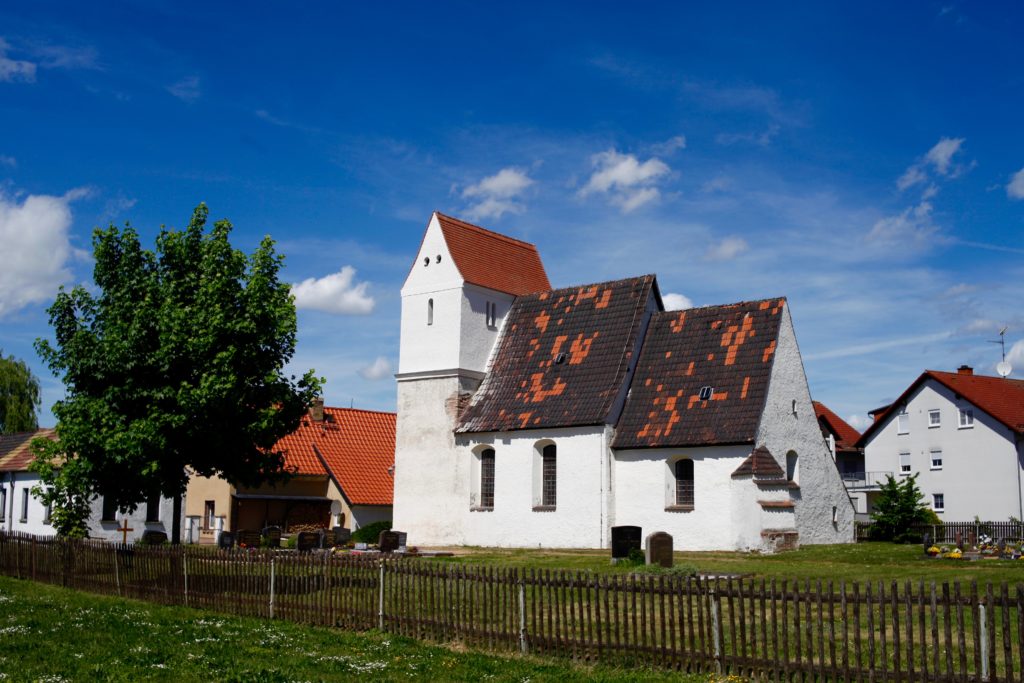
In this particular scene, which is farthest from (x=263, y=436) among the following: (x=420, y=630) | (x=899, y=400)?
(x=899, y=400)

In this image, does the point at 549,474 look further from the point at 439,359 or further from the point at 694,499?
the point at 439,359

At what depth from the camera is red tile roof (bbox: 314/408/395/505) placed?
155 ft

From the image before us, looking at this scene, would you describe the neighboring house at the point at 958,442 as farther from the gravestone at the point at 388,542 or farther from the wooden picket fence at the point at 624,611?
the wooden picket fence at the point at 624,611

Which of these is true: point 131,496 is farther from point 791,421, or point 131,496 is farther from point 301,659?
point 791,421

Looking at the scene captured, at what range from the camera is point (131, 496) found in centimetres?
2459

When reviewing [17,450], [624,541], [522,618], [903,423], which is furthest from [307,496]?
[903,423]

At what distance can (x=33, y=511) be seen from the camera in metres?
45.1

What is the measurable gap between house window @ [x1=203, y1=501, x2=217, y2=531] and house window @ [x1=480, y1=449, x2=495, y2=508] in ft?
47.0

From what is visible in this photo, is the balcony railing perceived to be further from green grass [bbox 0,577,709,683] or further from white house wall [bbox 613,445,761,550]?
green grass [bbox 0,577,709,683]

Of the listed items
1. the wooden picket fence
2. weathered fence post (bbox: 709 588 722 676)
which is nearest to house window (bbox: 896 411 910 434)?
the wooden picket fence

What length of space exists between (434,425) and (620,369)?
8827mm

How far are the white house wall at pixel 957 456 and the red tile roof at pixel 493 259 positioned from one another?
26.1 meters

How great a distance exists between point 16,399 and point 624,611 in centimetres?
5876

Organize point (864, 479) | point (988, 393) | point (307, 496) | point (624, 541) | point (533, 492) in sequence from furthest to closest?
point (864, 479)
point (988, 393)
point (307, 496)
point (533, 492)
point (624, 541)
